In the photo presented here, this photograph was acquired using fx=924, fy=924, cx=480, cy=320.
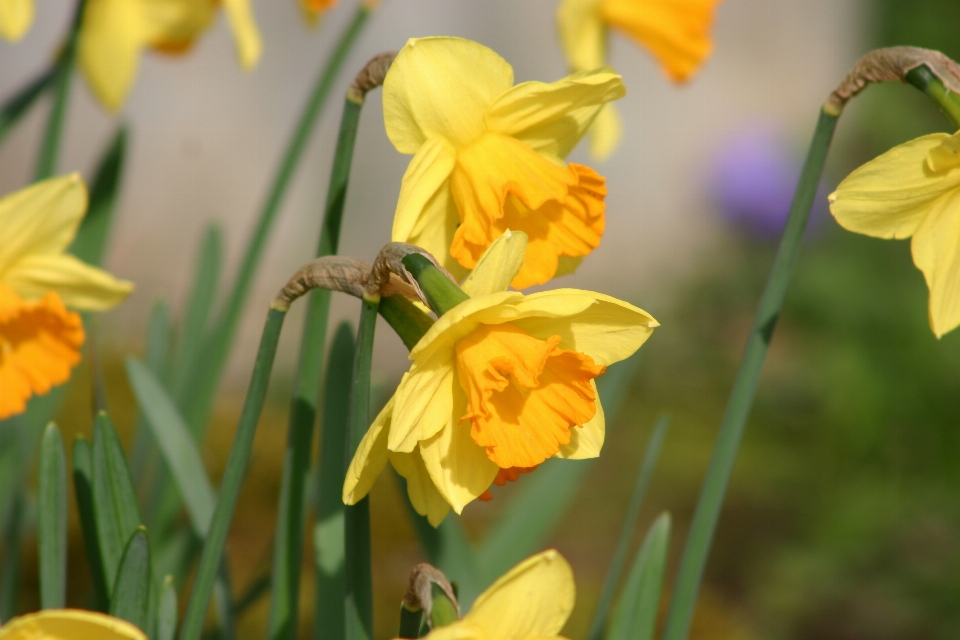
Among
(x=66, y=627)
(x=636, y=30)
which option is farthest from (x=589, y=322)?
(x=636, y=30)

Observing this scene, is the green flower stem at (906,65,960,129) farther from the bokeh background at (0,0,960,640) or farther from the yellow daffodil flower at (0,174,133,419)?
the bokeh background at (0,0,960,640)

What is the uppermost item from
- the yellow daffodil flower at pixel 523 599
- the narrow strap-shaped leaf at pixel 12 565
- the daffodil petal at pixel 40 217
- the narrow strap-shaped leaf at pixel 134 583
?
the daffodil petal at pixel 40 217

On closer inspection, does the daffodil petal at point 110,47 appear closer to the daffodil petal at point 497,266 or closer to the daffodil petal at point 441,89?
the daffodil petal at point 441,89

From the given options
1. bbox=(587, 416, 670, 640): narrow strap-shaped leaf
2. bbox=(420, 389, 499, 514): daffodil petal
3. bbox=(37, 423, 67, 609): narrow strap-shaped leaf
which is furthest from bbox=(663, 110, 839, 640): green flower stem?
bbox=(37, 423, 67, 609): narrow strap-shaped leaf

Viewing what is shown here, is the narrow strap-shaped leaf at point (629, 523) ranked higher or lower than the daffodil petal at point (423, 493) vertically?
lower

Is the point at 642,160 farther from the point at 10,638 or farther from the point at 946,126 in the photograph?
the point at 10,638

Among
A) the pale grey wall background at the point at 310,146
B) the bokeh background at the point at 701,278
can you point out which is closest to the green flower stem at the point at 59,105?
the bokeh background at the point at 701,278
